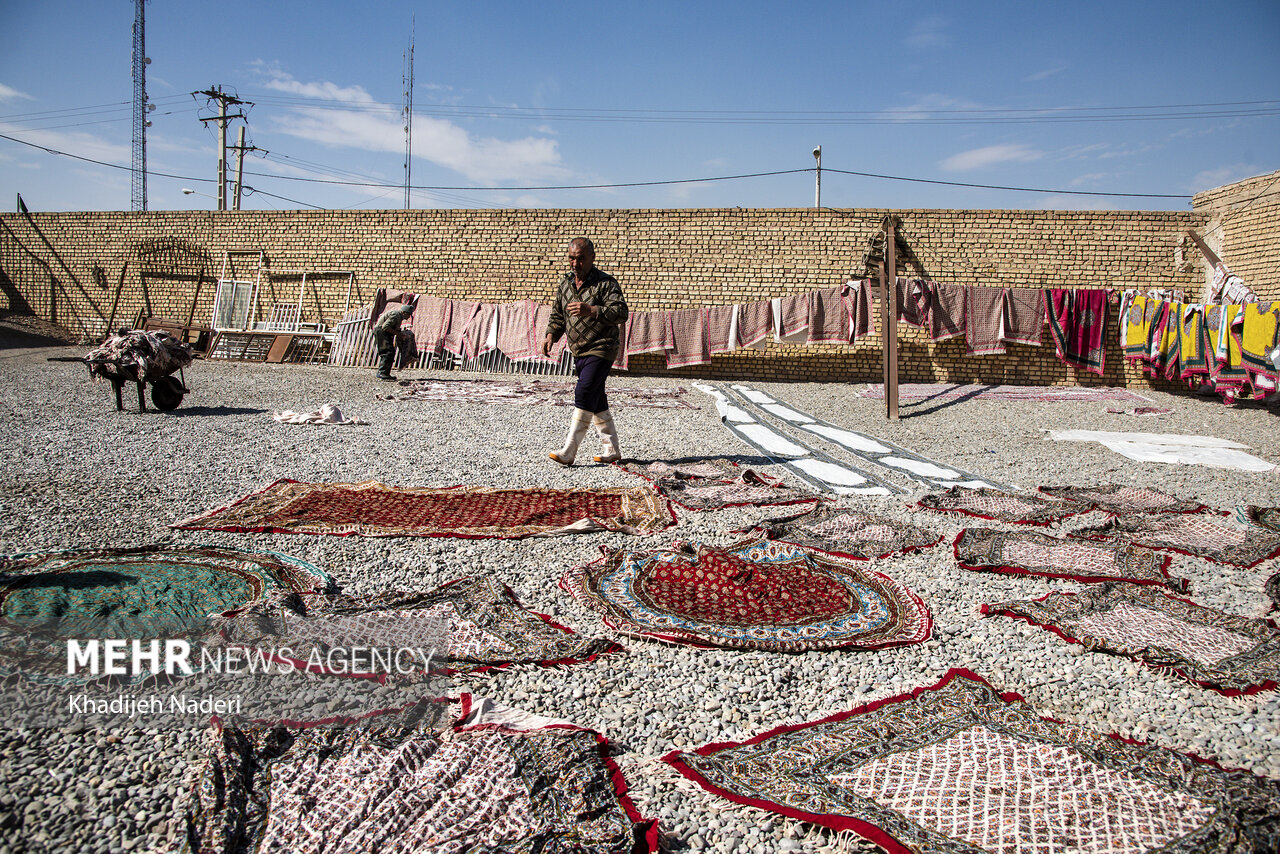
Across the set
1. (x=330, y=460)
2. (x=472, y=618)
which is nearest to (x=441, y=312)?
(x=330, y=460)

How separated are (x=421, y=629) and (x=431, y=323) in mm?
12115

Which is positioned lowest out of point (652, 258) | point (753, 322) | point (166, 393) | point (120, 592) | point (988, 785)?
point (988, 785)

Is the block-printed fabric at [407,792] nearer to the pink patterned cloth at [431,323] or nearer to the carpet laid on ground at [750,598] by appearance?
the carpet laid on ground at [750,598]

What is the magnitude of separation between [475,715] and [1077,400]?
11.5m

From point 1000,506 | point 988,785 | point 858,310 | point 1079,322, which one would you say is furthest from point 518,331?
point 988,785

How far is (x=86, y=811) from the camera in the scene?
1.56m

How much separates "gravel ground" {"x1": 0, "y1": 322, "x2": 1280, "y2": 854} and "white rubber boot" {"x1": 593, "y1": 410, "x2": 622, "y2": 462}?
0.15m

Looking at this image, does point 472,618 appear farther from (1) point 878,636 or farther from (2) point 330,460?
(2) point 330,460

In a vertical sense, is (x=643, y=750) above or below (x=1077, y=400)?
below

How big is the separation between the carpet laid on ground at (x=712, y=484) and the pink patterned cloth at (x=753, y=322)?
7476 millimetres

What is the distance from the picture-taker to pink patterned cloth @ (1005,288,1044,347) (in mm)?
12430

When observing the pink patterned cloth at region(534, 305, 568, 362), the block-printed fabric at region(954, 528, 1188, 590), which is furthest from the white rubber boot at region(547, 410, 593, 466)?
the pink patterned cloth at region(534, 305, 568, 362)

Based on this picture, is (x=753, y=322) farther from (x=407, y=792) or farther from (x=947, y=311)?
(x=407, y=792)

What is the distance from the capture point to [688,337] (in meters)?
13.3
